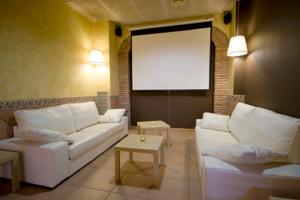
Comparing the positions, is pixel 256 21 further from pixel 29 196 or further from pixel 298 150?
pixel 29 196

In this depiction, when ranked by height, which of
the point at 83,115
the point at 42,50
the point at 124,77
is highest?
the point at 42,50

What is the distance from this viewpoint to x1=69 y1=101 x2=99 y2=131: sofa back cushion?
2943 mm

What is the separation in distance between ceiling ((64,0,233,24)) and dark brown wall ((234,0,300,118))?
70 cm

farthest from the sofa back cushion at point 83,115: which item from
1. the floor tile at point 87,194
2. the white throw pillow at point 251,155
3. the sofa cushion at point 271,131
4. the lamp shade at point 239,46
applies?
the lamp shade at point 239,46

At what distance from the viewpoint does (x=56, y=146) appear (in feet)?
6.03

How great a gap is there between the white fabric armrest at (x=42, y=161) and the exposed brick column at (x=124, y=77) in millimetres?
2734

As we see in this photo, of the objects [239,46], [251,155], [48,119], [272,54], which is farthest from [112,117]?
[272,54]

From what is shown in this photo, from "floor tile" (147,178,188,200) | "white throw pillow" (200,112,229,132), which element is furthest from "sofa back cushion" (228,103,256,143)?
"floor tile" (147,178,188,200)

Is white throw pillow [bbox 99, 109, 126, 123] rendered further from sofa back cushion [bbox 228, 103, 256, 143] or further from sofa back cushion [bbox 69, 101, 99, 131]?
sofa back cushion [bbox 228, 103, 256, 143]

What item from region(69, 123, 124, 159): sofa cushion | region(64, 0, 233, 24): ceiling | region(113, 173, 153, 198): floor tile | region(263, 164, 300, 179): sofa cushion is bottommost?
region(113, 173, 153, 198): floor tile

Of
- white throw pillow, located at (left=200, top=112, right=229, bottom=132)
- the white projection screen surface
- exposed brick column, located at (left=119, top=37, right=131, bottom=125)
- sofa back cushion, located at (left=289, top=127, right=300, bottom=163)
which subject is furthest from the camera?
exposed brick column, located at (left=119, top=37, right=131, bottom=125)

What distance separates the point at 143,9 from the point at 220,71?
2353 mm

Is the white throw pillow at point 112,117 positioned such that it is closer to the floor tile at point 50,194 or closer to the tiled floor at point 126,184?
the tiled floor at point 126,184

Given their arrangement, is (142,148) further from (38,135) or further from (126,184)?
(38,135)
